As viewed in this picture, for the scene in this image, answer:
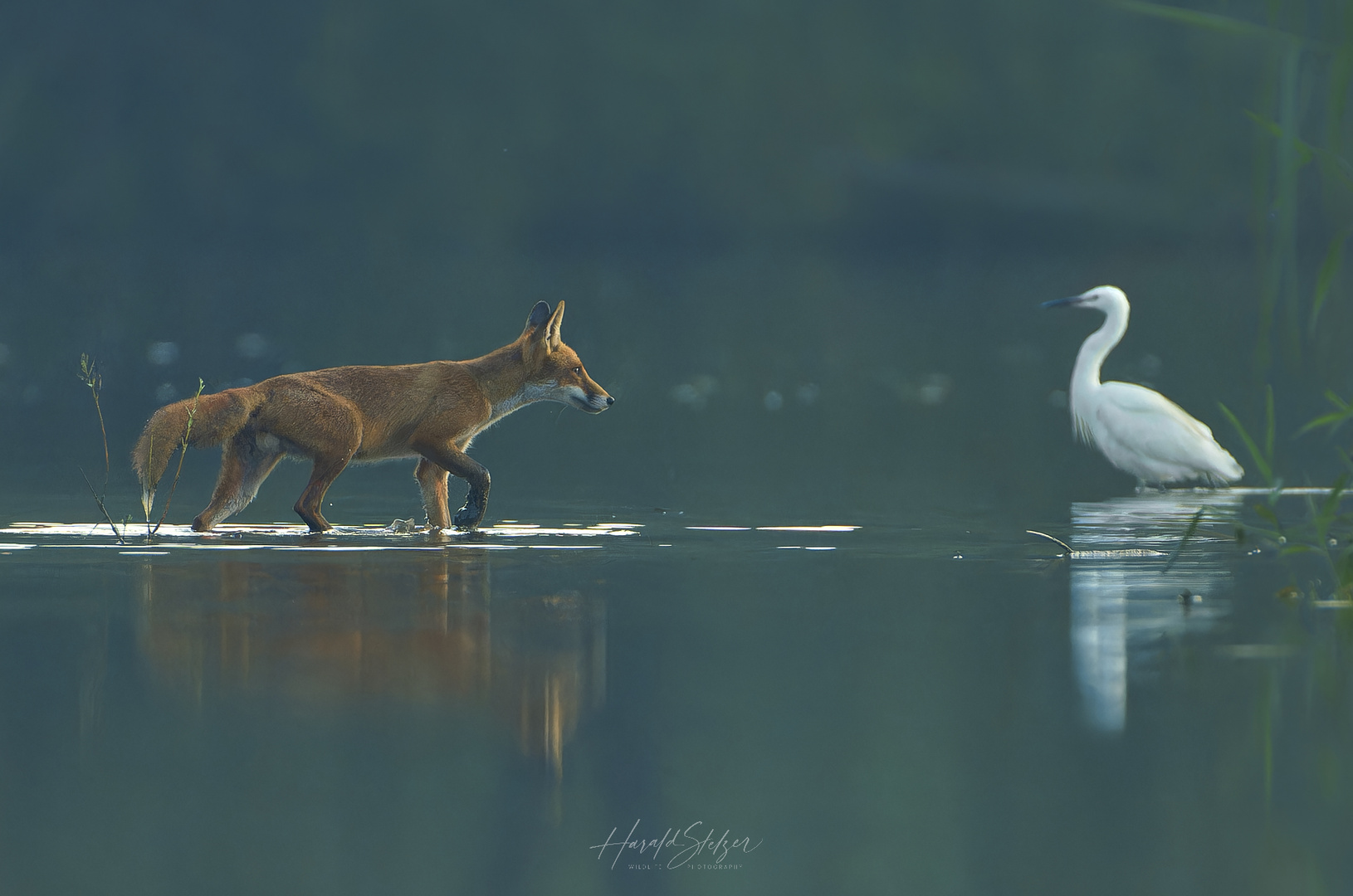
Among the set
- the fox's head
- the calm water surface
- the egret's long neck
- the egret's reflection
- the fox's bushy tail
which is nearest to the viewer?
the calm water surface

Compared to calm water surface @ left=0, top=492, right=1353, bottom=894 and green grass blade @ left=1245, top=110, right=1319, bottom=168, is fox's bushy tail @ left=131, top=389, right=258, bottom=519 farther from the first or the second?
green grass blade @ left=1245, top=110, right=1319, bottom=168

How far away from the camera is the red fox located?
9.34 metres

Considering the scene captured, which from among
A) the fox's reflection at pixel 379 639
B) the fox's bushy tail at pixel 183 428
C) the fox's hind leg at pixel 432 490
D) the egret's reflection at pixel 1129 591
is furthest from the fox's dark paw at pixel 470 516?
the egret's reflection at pixel 1129 591

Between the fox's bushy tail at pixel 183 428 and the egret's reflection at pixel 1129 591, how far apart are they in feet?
14.4

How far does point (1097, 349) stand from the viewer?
47.8ft

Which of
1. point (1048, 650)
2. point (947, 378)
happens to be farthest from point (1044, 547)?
point (947, 378)

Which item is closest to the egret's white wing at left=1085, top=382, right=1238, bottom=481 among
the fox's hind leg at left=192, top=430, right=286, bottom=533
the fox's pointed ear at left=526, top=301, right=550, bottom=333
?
the fox's pointed ear at left=526, top=301, right=550, bottom=333

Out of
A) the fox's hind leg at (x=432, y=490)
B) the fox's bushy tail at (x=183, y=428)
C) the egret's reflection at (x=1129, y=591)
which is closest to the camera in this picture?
the egret's reflection at (x=1129, y=591)

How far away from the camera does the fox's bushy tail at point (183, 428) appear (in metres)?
9.20

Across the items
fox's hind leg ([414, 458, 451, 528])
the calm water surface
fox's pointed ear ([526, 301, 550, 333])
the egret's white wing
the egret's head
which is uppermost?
the egret's head

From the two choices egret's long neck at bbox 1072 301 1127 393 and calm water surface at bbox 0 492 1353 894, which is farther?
egret's long neck at bbox 1072 301 1127 393

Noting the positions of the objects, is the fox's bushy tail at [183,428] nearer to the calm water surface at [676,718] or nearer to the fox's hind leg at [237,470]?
the fox's hind leg at [237,470]

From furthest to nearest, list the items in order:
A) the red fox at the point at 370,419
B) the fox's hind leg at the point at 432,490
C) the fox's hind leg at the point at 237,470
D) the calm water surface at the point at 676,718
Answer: the fox's hind leg at the point at 432,490, the fox's hind leg at the point at 237,470, the red fox at the point at 370,419, the calm water surface at the point at 676,718

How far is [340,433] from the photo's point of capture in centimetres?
956
